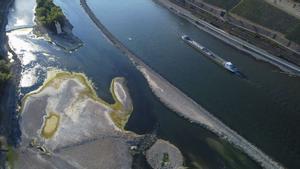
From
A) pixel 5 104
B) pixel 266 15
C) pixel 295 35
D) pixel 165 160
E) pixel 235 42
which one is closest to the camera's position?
pixel 165 160

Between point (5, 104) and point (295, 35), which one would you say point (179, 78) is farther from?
point (5, 104)

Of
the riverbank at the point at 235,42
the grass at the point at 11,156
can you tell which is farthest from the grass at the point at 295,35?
the grass at the point at 11,156

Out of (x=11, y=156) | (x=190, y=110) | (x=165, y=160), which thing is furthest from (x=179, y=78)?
(x=11, y=156)

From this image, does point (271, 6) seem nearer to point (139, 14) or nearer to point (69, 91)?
point (139, 14)

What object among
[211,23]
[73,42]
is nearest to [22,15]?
[73,42]

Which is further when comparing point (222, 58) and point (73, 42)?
point (73, 42)

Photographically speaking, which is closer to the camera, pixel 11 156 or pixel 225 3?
pixel 11 156
